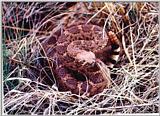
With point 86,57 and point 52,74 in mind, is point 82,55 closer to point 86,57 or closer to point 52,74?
point 86,57

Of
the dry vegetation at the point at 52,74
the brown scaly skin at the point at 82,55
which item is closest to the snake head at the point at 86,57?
the brown scaly skin at the point at 82,55

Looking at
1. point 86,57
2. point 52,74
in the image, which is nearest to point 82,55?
point 86,57

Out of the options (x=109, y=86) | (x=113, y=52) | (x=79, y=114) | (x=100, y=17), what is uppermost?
(x=100, y=17)

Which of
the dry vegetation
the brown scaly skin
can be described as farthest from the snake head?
the dry vegetation

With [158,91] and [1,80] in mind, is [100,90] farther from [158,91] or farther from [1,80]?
[1,80]

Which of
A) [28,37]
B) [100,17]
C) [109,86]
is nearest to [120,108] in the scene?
[109,86]

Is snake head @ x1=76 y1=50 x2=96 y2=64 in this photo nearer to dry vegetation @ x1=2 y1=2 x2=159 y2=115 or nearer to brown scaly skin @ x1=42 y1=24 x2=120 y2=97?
brown scaly skin @ x1=42 y1=24 x2=120 y2=97
